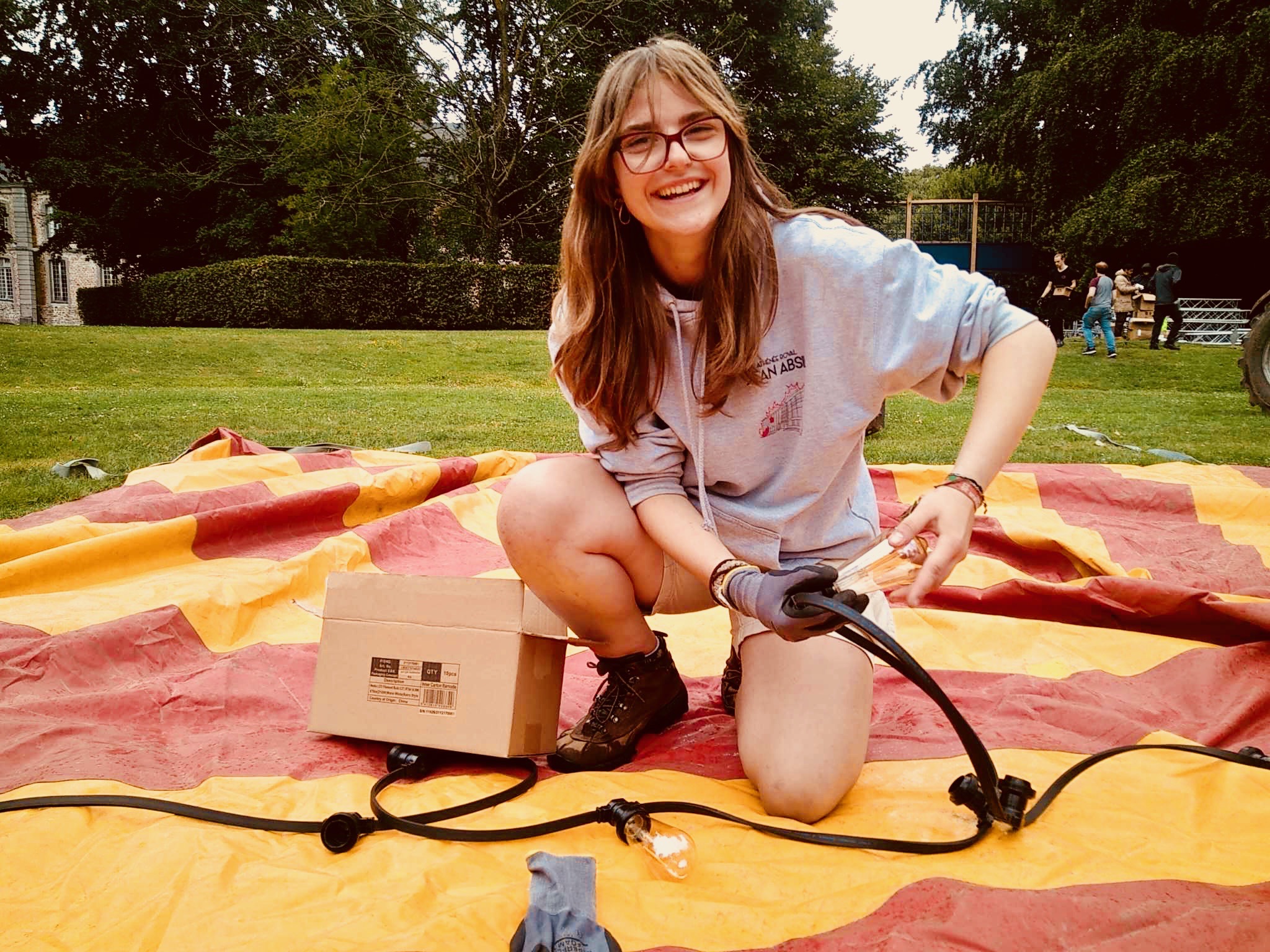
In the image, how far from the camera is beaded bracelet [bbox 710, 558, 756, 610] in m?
1.44

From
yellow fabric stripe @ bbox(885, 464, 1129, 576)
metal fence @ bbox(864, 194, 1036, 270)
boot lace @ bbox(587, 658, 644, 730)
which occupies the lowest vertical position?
boot lace @ bbox(587, 658, 644, 730)

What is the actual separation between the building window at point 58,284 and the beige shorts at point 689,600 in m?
38.7

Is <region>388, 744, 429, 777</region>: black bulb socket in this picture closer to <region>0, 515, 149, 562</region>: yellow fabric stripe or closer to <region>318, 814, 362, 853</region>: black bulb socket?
<region>318, 814, 362, 853</region>: black bulb socket

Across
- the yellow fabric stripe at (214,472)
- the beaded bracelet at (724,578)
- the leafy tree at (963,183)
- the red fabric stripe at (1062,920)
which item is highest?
the leafy tree at (963,183)

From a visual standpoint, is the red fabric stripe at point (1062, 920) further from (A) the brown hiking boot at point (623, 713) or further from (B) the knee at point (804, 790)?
(A) the brown hiking boot at point (623, 713)

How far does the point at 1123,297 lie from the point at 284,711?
15987 mm

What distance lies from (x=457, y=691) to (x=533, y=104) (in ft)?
53.9

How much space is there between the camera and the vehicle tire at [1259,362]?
6281 millimetres

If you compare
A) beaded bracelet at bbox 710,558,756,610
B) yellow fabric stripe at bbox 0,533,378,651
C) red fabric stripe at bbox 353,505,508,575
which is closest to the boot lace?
beaded bracelet at bbox 710,558,756,610

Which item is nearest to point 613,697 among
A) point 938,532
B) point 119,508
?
point 938,532

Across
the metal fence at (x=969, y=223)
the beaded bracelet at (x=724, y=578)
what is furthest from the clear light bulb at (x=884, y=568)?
the metal fence at (x=969, y=223)

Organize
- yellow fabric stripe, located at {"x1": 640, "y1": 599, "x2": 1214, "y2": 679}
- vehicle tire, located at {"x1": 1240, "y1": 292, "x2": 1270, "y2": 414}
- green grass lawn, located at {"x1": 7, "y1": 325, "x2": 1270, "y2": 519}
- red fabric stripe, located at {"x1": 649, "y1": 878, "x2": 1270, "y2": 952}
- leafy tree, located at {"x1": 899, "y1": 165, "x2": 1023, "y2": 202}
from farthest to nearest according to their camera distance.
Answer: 1. leafy tree, located at {"x1": 899, "y1": 165, "x2": 1023, "y2": 202}
2. vehicle tire, located at {"x1": 1240, "y1": 292, "x2": 1270, "y2": 414}
3. green grass lawn, located at {"x1": 7, "y1": 325, "x2": 1270, "y2": 519}
4. yellow fabric stripe, located at {"x1": 640, "y1": 599, "x2": 1214, "y2": 679}
5. red fabric stripe, located at {"x1": 649, "y1": 878, "x2": 1270, "y2": 952}

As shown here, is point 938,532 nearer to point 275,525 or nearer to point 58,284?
point 275,525

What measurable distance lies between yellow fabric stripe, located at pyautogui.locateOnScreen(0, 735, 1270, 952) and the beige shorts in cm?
30
